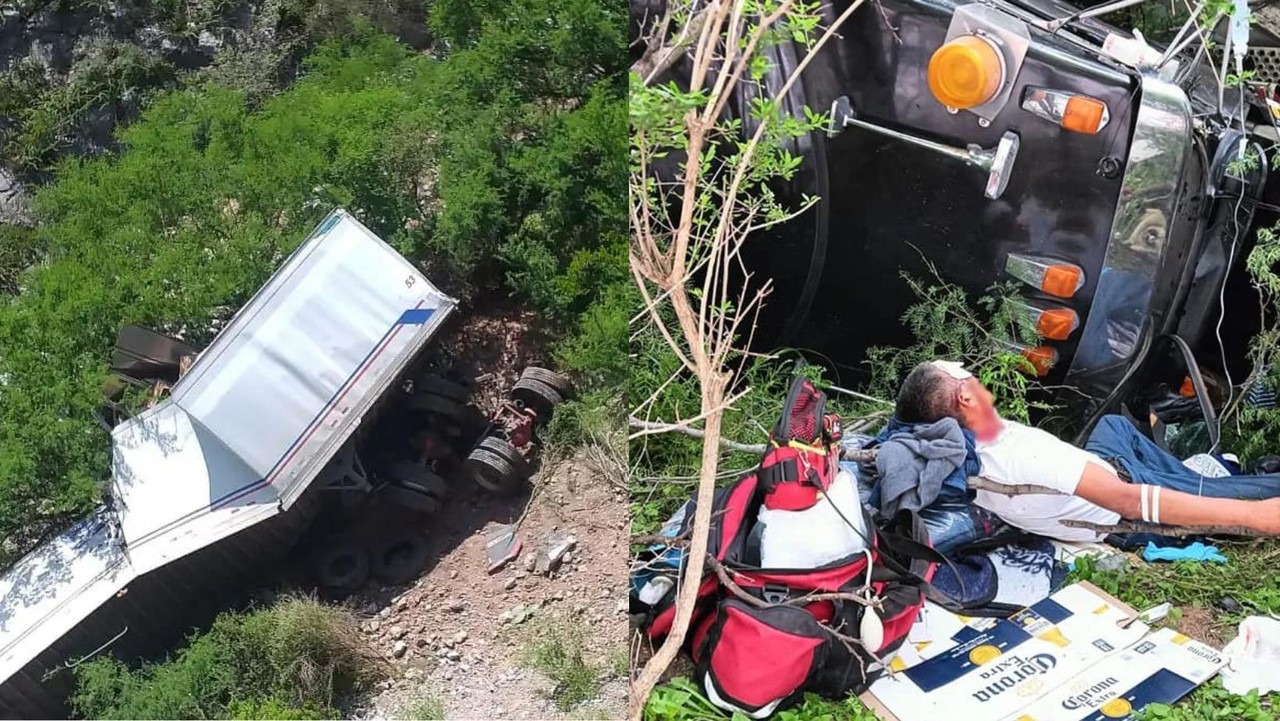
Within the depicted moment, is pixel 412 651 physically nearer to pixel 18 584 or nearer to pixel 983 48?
pixel 18 584

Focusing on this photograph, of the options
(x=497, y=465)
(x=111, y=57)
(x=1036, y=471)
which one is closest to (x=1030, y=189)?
(x=1036, y=471)

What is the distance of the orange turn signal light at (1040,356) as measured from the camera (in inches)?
67.4

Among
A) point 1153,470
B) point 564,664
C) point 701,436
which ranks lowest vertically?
point 564,664

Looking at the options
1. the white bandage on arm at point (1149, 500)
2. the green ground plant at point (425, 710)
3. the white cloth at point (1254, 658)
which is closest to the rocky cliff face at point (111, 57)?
the green ground plant at point (425, 710)

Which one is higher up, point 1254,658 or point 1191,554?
point 1191,554

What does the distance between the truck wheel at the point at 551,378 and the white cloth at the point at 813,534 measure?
55 cm

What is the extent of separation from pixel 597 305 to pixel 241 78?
0.98 meters

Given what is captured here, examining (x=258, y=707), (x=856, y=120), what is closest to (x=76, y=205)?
(x=258, y=707)

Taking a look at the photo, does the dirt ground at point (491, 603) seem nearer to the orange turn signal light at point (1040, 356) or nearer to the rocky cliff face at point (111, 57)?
the rocky cliff face at point (111, 57)

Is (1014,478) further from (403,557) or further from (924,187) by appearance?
(403,557)

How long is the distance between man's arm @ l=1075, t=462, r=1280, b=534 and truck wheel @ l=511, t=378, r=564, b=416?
3.45 ft

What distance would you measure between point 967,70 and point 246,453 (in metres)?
1.59

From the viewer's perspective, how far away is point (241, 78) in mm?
2055

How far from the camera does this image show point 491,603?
2020mm
